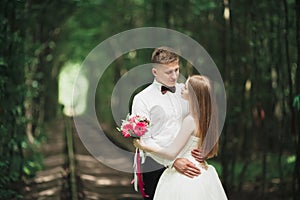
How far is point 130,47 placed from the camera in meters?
19.5

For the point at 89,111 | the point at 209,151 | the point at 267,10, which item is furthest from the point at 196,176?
the point at 89,111

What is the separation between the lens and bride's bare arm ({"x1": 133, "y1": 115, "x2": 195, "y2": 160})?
466 cm

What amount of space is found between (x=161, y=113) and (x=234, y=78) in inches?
283

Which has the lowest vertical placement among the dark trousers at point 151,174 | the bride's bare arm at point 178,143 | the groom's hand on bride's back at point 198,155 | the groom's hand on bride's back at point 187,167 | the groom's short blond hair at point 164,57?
the dark trousers at point 151,174

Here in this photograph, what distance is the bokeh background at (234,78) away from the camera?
28.8 feet

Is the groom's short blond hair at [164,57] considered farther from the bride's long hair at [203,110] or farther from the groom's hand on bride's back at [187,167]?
the groom's hand on bride's back at [187,167]

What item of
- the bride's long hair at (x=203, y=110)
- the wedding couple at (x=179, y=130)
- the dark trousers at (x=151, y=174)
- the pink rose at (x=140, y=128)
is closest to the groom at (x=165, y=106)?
the wedding couple at (x=179, y=130)

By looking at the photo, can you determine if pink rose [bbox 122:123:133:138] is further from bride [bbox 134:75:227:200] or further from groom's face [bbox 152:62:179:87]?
groom's face [bbox 152:62:179:87]

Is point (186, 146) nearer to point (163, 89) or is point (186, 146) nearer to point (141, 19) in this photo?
point (163, 89)

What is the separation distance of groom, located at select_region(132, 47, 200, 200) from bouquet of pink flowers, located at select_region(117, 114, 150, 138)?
88 mm

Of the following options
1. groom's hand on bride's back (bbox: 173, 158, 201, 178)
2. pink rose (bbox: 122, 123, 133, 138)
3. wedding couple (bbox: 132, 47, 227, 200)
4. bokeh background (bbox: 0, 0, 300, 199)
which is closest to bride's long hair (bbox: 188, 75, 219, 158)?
wedding couple (bbox: 132, 47, 227, 200)

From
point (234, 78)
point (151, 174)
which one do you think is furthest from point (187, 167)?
point (234, 78)

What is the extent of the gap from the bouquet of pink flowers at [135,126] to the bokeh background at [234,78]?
8.31 feet

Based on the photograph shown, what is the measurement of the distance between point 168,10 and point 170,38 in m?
0.64
